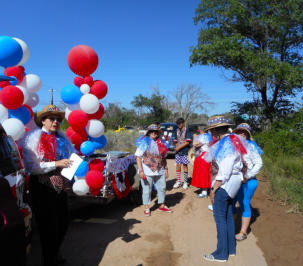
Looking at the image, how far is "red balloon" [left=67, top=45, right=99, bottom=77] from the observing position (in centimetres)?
416

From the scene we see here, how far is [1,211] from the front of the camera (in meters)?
→ 1.73

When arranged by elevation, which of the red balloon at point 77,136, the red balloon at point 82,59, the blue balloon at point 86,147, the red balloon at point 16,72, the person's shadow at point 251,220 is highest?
the red balloon at point 82,59

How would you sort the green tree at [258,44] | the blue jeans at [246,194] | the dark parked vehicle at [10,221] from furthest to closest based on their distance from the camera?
1. the green tree at [258,44]
2. the blue jeans at [246,194]
3. the dark parked vehicle at [10,221]

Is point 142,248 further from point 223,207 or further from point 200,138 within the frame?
point 200,138

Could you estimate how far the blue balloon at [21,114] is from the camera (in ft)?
13.3

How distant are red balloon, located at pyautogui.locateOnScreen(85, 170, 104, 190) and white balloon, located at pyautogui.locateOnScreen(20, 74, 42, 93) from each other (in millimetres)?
2011

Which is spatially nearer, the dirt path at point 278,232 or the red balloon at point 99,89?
the dirt path at point 278,232

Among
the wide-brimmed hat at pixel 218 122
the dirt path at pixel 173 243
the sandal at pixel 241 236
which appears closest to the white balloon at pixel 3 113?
the dirt path at pixel 173 243

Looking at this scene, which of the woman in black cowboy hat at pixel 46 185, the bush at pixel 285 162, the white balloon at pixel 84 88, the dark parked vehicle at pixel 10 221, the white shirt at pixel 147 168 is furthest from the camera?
the bush at pixel 285 162

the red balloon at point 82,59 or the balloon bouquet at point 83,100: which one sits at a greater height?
the red balloon at point 82,59

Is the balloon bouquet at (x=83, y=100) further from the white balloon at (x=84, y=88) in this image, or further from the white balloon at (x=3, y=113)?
the white balloon at (x=3, y=113)

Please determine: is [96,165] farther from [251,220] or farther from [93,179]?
[251,220]

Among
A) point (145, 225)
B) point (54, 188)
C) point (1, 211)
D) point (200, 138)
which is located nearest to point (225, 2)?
point (200, 138)

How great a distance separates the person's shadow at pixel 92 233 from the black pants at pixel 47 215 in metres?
0.40
